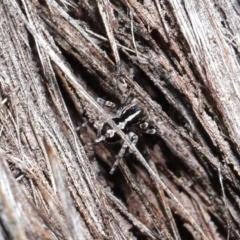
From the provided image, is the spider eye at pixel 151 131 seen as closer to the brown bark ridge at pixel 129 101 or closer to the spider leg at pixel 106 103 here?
the brown bark ridge at pixel 129 101

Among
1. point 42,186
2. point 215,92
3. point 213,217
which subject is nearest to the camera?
point 42,186

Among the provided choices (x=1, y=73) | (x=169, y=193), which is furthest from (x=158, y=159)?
(x=1, y=73)

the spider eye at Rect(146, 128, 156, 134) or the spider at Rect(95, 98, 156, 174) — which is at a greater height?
the spider at Rect(95, 98, 156, 174)

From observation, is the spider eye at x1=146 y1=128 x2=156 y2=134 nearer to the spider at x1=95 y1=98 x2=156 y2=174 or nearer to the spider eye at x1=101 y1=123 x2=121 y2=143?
the spider at x1=95 y1=98 x2=156 y2=174

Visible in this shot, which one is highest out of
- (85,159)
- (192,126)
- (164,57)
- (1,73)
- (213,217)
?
(1,73)

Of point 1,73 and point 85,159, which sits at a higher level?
point 1,73

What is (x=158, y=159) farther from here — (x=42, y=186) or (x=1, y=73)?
(x=1, y=73)

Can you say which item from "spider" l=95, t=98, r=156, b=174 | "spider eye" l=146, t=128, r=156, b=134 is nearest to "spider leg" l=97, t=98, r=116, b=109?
"spider" l=95, t=98, r=156, b=174
